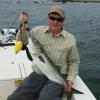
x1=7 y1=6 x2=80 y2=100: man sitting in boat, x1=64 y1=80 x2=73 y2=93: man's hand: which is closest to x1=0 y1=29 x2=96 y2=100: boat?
x1=64 y1=80 x2=73 y2=93: man's hand

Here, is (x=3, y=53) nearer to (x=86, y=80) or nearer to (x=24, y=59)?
(x=24, y=59)

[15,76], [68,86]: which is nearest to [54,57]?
[68,86]

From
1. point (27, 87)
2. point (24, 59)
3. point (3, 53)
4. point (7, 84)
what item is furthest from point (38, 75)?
point (3, 53)

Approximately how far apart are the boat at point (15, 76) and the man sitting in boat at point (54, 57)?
221mm

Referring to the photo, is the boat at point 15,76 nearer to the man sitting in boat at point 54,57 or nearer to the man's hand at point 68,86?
the man's hand at point 68,86

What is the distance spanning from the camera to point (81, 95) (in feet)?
14.9

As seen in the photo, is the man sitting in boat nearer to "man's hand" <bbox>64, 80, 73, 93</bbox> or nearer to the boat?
"man's hand" <bbox>64, 80, 73, 93</bbox>

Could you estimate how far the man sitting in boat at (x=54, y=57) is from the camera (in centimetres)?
455

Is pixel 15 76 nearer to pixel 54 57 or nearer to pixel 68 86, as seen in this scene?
pixel 54 57

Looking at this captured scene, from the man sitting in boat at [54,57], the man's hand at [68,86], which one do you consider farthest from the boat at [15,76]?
the man sitting in boat at [54,57]

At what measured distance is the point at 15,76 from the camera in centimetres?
527

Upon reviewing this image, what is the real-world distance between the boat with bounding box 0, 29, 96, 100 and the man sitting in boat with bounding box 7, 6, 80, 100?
8.7 inches

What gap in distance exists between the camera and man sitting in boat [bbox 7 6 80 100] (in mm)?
4555

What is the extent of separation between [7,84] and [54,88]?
1.00 m
